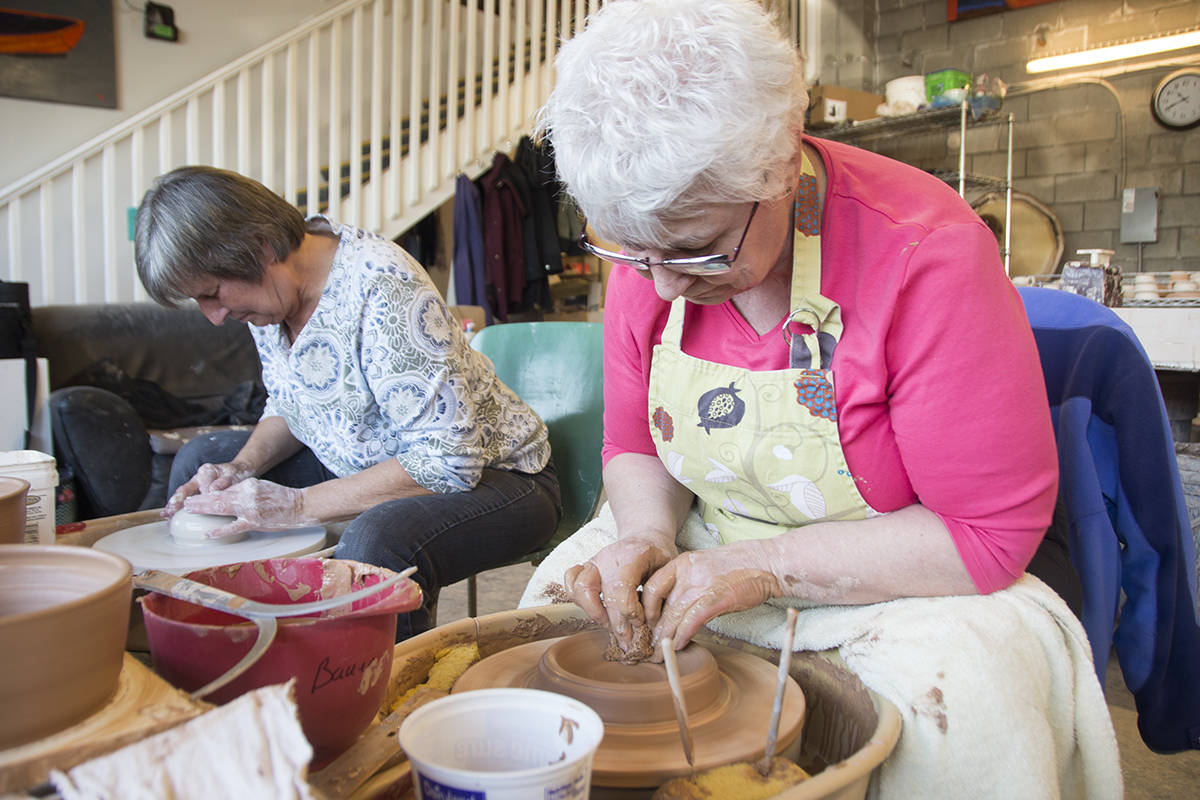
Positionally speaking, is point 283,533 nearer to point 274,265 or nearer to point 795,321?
point 274,265

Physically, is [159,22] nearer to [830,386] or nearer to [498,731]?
[830,386]

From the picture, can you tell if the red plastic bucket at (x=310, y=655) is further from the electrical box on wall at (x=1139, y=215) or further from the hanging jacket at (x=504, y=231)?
the electrical box on wall at (x=1139, y=215)

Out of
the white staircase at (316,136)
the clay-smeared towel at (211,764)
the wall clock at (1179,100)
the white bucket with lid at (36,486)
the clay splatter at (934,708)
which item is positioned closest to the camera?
the clay-smeared towel at (211,764)

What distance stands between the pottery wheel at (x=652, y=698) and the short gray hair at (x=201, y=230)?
3.22ft

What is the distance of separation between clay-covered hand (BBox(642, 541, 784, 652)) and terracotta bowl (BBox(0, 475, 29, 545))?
0.64 m

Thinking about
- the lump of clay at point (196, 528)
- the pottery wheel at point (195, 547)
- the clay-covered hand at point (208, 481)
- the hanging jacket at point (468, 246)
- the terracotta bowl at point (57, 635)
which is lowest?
the pottery wheel at point (195, 547)

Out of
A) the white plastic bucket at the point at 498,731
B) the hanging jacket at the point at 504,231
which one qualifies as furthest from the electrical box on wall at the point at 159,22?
the white plastic bucket at the point at 498,731

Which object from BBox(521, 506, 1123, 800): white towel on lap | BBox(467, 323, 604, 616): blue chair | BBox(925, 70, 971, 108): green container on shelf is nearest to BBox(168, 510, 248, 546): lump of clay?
BBox(467, 323, 604, 616): blue chair

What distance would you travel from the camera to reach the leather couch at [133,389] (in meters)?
3.13

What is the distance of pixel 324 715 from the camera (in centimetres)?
64

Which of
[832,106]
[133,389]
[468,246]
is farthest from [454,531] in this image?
[832,106]

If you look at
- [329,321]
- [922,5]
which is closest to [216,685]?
[329,321]

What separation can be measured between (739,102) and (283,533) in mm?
1119

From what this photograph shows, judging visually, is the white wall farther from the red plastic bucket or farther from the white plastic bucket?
the white plastic bucket
